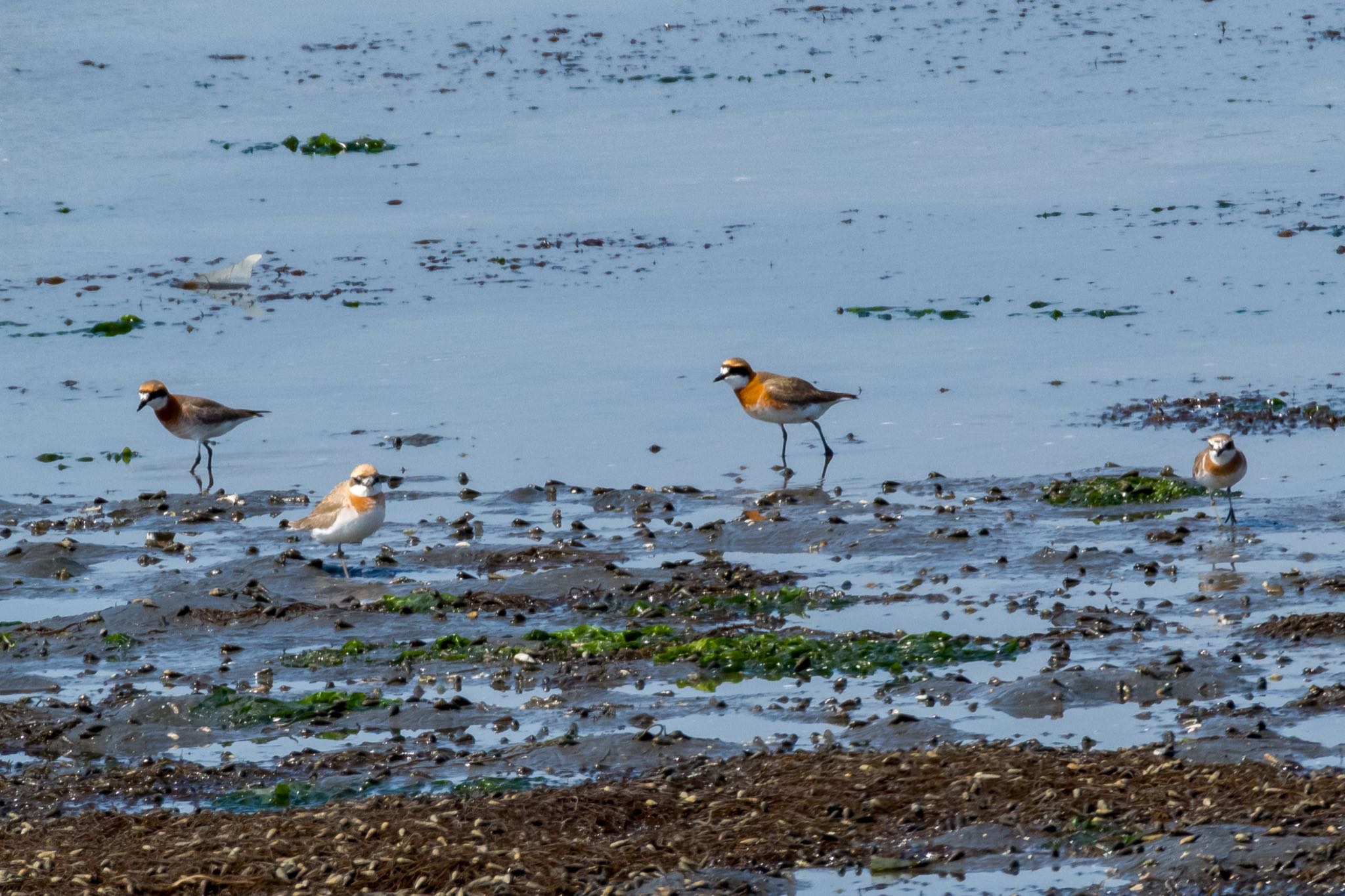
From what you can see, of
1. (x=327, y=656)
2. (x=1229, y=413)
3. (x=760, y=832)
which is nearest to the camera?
(x=760, y=832)

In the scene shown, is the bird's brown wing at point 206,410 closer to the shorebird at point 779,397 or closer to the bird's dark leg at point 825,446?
the shorebird at point 779,397

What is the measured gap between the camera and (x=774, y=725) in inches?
444

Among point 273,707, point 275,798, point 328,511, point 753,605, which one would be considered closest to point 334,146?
point 328,511

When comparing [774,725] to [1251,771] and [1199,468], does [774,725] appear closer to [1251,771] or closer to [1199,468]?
[1251,771]

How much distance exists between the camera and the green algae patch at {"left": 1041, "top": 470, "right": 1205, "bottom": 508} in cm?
1580

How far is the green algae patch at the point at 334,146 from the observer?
37188 mm

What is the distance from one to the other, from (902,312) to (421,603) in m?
11.0

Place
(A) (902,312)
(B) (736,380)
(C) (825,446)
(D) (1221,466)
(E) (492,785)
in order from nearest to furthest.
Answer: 1. (E) (492,785)
2. (D) (1221,466)
3. (C) (825,446)
4. (B) (736,380)
5. (A) (902,312)

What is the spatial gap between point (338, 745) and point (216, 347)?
44.3 feet

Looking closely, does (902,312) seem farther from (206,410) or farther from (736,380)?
(206,410)

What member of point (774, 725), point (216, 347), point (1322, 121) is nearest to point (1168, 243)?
point (1322, 121)

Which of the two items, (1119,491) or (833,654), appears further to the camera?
(1119,491)

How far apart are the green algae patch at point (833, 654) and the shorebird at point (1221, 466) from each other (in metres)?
3.24

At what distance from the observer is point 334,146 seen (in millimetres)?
37500
